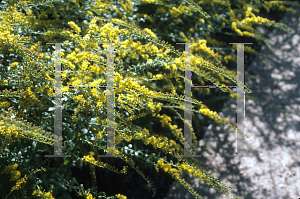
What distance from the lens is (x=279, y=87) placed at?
8.84 ft

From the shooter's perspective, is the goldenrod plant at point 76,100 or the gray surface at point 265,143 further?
the gray surface at point 265,143

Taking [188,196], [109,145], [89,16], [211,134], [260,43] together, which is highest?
[89,16]

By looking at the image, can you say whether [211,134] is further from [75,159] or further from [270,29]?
[270,29]

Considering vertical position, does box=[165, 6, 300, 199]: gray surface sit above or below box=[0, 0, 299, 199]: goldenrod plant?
below

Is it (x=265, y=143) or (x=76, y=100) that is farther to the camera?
(x=265, y=143)

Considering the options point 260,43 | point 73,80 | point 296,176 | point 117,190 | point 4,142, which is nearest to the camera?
point 4,142

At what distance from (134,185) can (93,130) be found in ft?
2.01

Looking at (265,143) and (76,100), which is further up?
(76,100)

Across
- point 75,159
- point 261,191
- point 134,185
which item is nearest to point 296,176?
point 261,191

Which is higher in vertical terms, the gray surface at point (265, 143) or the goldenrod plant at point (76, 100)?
the goldenrod plant at point (76, 100)

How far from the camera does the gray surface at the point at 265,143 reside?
80.8 inches

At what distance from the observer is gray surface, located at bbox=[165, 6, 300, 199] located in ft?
6.73

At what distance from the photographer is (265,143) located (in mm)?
2320

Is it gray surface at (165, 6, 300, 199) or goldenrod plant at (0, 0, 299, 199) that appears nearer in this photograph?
goldenrod plant at (0, 0, 299, 199)
